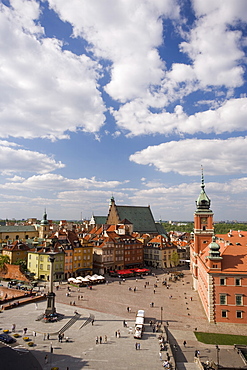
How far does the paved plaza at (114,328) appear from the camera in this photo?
32125mm

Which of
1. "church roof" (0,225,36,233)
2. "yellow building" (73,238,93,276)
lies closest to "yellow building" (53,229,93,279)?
"yellow building" (73,238,93,276)

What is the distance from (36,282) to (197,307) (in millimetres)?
37698

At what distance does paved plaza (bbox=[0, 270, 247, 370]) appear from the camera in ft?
105

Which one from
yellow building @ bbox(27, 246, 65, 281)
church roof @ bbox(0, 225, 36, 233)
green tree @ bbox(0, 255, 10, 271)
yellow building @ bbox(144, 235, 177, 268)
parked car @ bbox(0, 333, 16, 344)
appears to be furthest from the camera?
church roof @ bbox(0, 225, 36, 233)

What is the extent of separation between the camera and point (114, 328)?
4203cm

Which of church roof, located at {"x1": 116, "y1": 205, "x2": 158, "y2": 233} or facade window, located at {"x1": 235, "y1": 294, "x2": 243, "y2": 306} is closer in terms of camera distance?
facade window, located at {"x1": 235, "y1": 294, "x2": 243, "y2": 306}

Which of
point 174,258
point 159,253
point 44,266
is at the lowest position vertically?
point 174,258

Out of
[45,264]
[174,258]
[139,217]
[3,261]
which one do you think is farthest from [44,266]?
[139,217]

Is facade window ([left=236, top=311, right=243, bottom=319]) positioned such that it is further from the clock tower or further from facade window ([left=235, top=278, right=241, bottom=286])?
the clock tower

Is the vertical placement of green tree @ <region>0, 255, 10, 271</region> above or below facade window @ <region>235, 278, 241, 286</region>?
below

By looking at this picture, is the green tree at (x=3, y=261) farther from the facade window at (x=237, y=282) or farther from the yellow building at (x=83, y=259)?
the facade window at (x=237, y=282)

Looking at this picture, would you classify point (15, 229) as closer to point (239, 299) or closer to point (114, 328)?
point (114, 328)

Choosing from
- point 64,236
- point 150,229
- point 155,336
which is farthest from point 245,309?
point 150,229

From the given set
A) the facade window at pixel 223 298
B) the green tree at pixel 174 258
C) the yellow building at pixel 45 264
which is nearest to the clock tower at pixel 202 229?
the facade window at pixel 223 298
